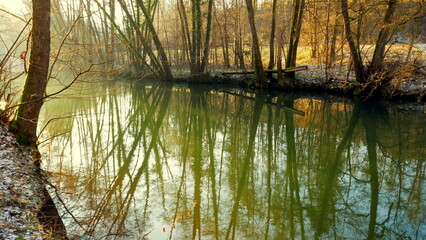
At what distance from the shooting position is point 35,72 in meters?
7.00

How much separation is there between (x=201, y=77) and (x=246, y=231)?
18662 millimetres

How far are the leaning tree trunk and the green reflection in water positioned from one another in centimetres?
84

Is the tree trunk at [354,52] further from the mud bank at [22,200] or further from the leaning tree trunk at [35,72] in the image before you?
the mud bank at [22,200]

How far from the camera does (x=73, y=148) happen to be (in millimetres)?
8719

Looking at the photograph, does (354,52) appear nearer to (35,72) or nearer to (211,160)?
(211,160)

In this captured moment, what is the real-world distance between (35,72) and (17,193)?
3066 millimetres

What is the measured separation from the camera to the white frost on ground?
3.96 meters

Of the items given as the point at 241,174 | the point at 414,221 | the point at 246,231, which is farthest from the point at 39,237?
the point at 414,221

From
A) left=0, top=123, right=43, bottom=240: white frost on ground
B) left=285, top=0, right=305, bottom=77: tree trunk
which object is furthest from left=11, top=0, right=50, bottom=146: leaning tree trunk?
left=285, top=0, right=305, bottom=77: tree trunk

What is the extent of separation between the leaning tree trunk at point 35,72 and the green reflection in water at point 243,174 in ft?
2.75

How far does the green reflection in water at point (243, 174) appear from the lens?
4.96 meters

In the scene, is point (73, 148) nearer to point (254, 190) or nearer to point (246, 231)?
point (254, 190)

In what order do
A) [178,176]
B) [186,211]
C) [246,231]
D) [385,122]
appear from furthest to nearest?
1. [385,122]
2. [178,176]
3. [186,211]
4. [246,231]

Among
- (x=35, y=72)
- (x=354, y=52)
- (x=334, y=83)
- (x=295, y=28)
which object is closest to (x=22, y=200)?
(x=35, y=72)
